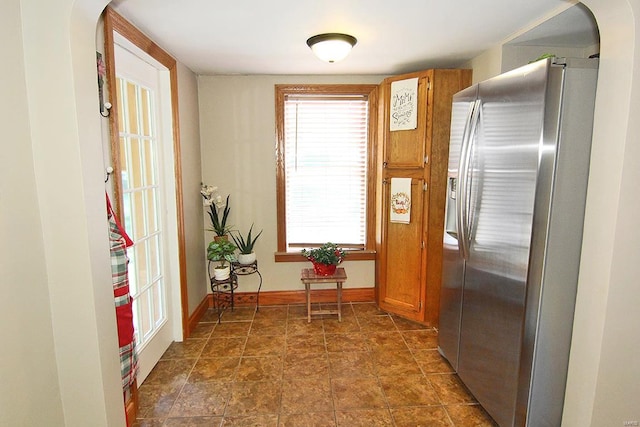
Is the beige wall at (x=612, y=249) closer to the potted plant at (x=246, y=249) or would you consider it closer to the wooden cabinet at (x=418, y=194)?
the wooden cabinet at (x=418, y=194)

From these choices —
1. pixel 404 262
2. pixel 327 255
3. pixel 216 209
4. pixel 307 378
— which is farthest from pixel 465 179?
pixel 216 209

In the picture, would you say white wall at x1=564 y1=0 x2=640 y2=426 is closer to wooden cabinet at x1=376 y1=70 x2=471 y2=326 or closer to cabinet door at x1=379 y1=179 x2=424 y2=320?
wooden cabinet at x1=376 y1=70 x2=471 y2=326

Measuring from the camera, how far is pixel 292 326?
3131mm

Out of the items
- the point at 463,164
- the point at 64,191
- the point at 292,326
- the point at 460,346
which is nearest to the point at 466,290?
the point at 460,346

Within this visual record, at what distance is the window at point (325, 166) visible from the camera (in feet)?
11.1

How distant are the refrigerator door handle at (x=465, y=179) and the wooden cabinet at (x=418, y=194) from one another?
830mm

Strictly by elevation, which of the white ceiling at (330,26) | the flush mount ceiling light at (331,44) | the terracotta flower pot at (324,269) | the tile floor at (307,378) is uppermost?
the white ceiling at (330,26)

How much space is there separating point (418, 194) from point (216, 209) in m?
1.88

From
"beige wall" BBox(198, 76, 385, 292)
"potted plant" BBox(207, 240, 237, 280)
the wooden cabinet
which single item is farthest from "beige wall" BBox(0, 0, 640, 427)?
"beige wall" BBox(198, 76, 385, 292)

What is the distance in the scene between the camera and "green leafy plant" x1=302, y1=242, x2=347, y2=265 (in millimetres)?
3186

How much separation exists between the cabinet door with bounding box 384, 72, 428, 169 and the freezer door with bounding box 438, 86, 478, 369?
0.56 metres

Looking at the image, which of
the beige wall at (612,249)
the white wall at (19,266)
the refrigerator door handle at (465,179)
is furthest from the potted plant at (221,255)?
the beige wall at (612,249)

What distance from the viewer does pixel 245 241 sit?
349 cm

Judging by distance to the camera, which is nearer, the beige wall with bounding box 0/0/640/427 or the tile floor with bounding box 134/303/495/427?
the beige wall with bounding box 0/0/640/427
